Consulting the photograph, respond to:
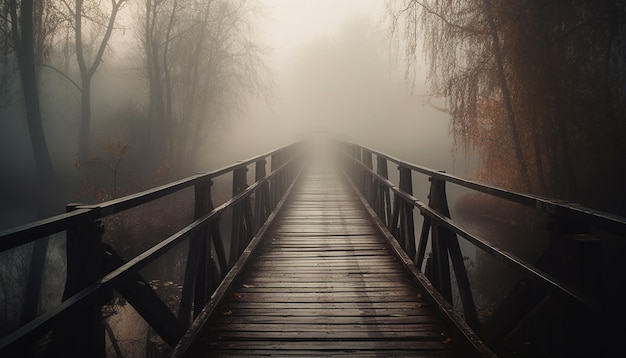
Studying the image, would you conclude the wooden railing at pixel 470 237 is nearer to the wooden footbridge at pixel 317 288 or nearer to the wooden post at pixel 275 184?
the wooden footbridge at pixel 317 288

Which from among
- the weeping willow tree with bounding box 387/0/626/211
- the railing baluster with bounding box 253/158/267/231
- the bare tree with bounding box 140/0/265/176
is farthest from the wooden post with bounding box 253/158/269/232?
the bare tree with bounding box 140/0/265/176

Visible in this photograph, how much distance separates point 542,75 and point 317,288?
23.1 feet

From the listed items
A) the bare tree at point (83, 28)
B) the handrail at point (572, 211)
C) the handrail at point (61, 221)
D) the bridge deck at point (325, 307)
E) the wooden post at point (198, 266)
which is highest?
the bare tree at point (83, 28)

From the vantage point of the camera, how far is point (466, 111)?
10.2 m

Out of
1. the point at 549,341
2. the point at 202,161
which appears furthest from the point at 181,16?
the point at 549,341

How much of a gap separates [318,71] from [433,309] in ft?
202

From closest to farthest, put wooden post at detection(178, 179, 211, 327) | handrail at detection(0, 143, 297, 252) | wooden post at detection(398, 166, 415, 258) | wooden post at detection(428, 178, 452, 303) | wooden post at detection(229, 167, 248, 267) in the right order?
1. handrail at detection(0, 143, 297, 252)
2. wooden post at detection(178, 179, 211, 327)
3. wooden post at detection(428, 178, 452, 303)
4. wooden post at detection(398, 166, 415, 258)
5. wooden post at detection(229, 167, 248, 267)

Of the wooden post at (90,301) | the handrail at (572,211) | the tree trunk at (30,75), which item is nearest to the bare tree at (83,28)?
the tree trunk at (30,75)

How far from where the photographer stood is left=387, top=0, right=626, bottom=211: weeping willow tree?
8523 millimetres

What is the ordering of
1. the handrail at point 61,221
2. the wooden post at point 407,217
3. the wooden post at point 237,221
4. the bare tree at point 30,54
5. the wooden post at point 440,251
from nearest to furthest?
the handrail at point 61,221 → the wooden post at point 440,251 → the wooden post at point 407,217 → the wooden post at point 237,221 → the bare tree at point 30,54

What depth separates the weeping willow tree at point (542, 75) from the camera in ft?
28.0

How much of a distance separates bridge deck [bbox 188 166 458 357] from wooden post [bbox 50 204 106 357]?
3.54 feet

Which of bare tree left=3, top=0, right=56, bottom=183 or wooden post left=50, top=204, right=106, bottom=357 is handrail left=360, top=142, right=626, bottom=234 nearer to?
wooden post left=50, top=204, right=106, bottom=357

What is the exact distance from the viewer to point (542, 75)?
28.7 feet
